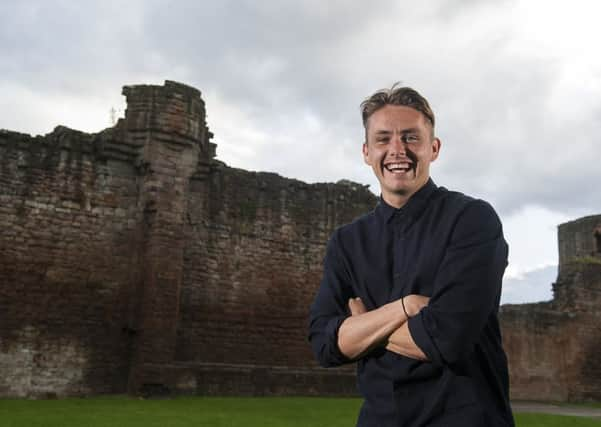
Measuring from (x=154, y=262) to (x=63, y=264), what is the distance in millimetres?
1782

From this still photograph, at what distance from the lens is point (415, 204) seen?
86.4 inches

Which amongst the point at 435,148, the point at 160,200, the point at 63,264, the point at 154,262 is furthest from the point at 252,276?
the point at 435,148

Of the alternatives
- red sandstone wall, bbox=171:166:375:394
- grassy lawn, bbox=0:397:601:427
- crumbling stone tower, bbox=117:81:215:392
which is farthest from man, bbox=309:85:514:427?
red sandstone wall, bbox=171:166:375:394

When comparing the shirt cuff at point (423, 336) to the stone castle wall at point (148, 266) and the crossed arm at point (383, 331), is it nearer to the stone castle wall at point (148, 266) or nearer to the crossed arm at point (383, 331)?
the crossed arm at point (383, 331)

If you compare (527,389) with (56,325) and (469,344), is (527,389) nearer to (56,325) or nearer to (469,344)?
(56,325)

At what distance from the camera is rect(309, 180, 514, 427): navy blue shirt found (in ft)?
6.29

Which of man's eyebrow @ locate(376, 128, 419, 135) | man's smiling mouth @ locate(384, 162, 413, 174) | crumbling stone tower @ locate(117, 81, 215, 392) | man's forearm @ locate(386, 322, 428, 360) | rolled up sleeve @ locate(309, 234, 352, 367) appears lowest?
man's forearm @ locate(386, 322, 428, 360)

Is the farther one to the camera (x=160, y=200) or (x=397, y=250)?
(x=160, y=200)

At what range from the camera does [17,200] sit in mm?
12992

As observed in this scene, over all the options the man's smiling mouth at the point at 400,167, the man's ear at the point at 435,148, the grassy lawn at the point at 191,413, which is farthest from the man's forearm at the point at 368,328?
the grassy lawn at the point at 191,413

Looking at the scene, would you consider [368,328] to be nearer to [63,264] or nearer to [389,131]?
[389,131]

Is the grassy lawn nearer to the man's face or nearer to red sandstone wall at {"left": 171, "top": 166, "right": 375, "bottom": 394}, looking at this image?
red sandstone wall at {"left": 171, "top": 166, "right": 375, "bottom": 394}

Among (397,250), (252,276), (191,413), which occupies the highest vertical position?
(252,276)

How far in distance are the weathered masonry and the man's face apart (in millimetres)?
11877
